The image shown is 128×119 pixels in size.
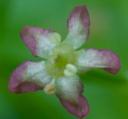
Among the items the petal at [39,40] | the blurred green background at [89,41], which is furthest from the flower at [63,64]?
the blurred green background at [89,41]

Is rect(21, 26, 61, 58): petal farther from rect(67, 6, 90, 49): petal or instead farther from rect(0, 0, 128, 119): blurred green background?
rect(0, 0, 128, 119): blurred green background

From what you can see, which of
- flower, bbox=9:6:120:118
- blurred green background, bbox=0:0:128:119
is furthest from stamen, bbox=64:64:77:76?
blurred green background, bbox=0:0:128:119

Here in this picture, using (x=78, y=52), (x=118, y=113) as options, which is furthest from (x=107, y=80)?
(x=78, y=52)

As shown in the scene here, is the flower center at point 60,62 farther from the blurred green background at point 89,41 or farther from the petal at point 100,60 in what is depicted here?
the blurred green background at point 89,41

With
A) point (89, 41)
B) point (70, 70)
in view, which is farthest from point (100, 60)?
point (89, 41)

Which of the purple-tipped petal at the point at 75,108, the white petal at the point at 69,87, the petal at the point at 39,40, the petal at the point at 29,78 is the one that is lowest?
the purple-tipped petal at the point at 75,108

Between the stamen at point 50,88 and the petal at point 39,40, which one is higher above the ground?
the petal at point 39,40

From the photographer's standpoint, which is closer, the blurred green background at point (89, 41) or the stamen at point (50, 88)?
the stamen at point (50, 88)
